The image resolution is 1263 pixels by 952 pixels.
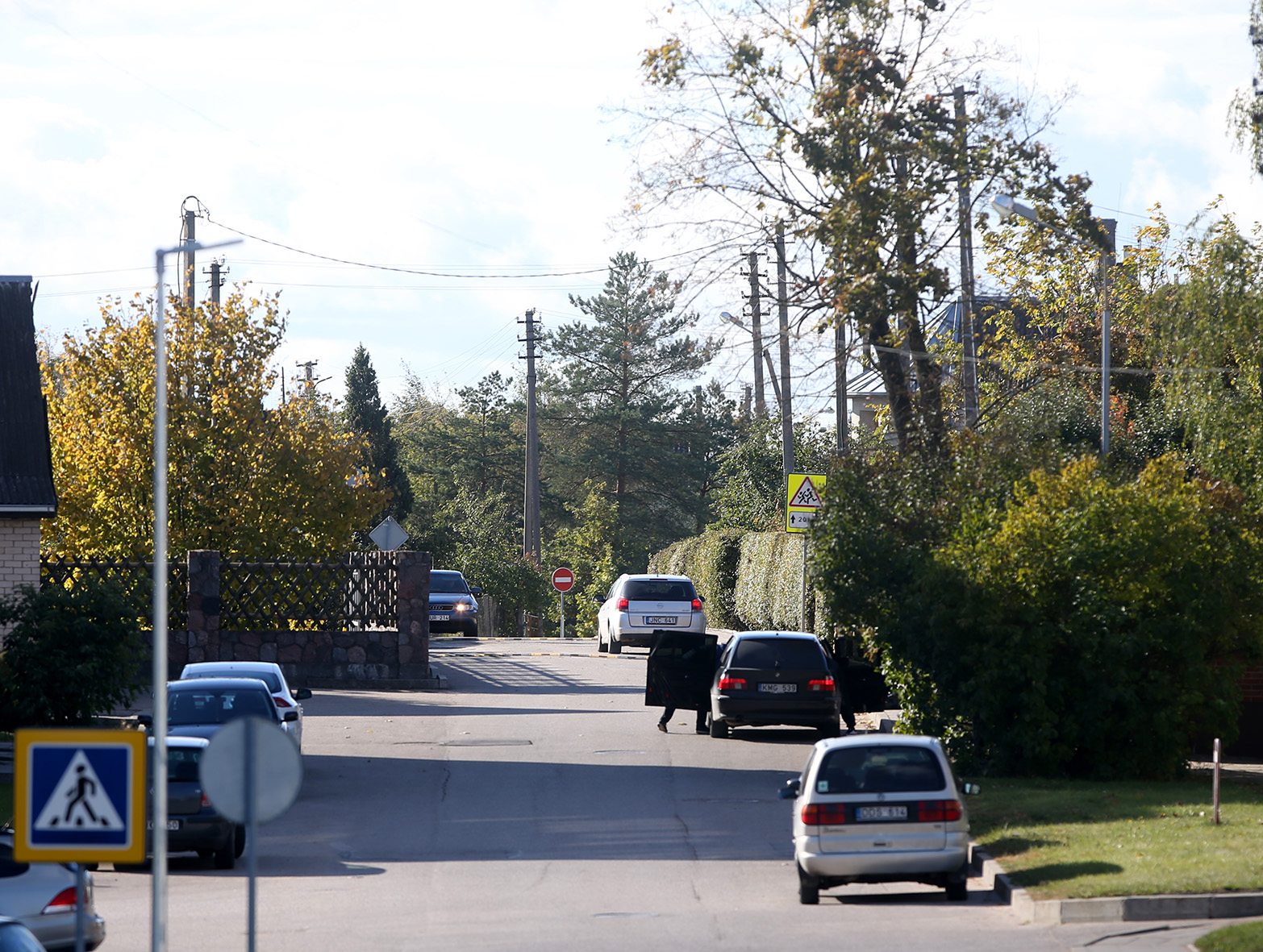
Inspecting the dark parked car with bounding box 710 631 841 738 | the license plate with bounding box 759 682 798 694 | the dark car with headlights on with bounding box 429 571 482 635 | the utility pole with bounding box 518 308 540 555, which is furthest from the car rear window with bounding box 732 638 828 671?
the utility pole with bounding box 518 308 540 555

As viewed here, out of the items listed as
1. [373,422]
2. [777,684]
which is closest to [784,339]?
[777,684]

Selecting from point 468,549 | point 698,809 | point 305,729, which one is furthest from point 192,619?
point 468,549

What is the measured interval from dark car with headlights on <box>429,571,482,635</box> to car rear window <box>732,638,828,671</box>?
72.6 feet

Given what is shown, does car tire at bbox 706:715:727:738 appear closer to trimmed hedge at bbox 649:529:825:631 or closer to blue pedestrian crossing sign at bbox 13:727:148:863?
trimmed hedge at bbox 649:529:825:631

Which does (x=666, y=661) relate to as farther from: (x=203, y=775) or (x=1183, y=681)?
(x=203, y=775)

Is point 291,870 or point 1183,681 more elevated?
point 1183,681

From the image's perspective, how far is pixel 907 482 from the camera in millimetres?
19312

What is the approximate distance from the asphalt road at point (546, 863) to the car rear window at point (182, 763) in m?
0.86

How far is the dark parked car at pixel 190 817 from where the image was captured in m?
13.6

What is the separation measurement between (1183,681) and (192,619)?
1758 cm

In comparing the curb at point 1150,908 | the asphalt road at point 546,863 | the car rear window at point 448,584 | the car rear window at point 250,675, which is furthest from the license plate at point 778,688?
the car rear window at point 448,584

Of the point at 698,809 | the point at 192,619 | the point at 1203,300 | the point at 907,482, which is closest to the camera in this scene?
the point at 698,809

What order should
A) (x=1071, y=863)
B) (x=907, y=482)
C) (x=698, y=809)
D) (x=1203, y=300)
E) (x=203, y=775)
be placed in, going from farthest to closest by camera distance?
(x=1203, y=300), (x=907, y=482), (x=698, y=809), (x=1071, y=863), (x=203, y=775)

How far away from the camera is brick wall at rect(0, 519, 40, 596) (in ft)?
68.3
